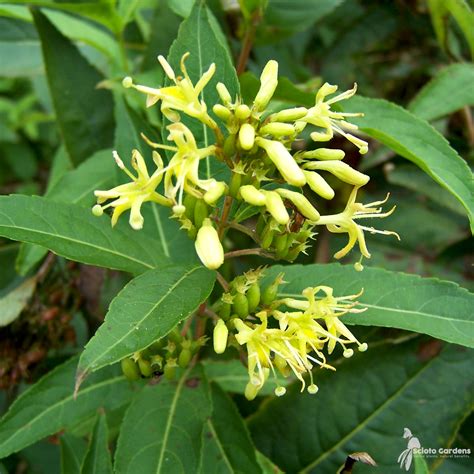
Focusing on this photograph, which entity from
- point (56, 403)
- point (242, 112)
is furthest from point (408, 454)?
point (242, 112)

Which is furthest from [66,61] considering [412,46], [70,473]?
[412,46]

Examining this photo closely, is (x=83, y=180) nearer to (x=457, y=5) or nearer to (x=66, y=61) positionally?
(x=66, y=61)

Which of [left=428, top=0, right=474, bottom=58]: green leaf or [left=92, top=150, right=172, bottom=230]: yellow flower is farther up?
[left=92, top=150, right=172, bottom=230]: yellow flower

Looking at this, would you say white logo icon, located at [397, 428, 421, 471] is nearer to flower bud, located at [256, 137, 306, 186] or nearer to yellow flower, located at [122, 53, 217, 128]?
flower bud, located at [256, 137, 306, 186]

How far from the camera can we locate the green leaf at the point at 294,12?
215 cm

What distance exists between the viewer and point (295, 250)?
4.43 ft

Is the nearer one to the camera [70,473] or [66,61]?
[70,473]

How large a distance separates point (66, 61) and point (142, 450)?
1221 millimetres

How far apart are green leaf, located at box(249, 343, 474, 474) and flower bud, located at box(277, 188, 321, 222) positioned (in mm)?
658

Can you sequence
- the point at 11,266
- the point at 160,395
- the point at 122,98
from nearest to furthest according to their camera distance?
the point at 160,395, the point at 122,98, the point at 11,266

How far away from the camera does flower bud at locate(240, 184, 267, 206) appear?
3.98ft

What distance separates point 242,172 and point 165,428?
602 millimetres

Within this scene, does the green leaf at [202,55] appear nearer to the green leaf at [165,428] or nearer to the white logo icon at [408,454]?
the green leaf at [165,428]

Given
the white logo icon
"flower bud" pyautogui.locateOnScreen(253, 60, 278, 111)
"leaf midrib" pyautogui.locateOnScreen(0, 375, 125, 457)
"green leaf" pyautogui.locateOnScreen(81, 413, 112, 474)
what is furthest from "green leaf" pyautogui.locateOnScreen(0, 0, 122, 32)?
the white logo icon
